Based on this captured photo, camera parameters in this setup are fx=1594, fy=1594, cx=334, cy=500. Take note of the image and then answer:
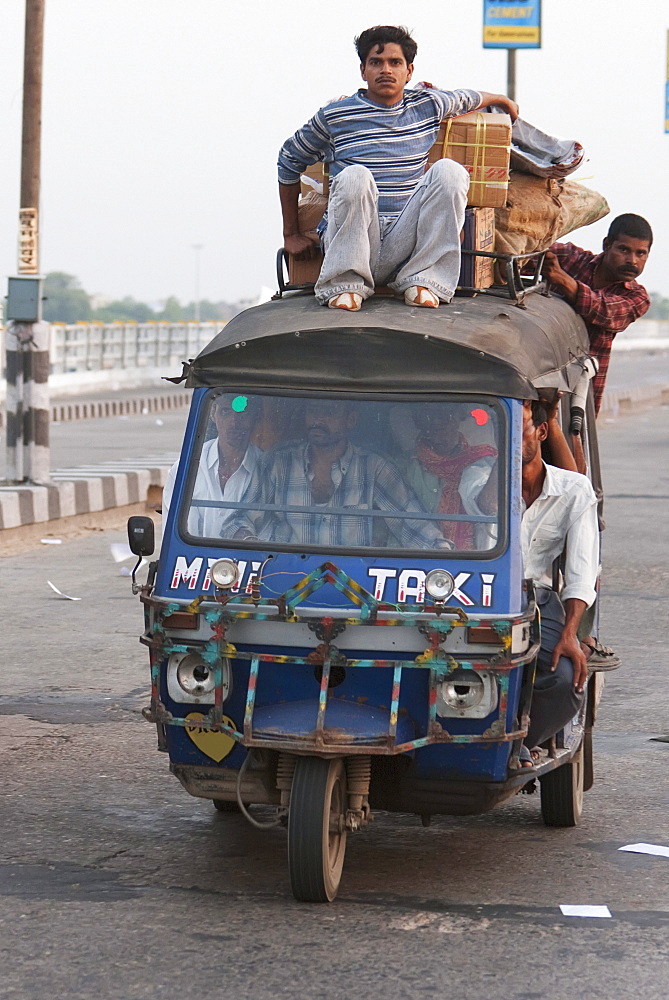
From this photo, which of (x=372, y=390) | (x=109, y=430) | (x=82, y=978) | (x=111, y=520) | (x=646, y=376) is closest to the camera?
(x=82, y=978)

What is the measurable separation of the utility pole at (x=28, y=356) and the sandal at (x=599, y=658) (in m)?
10.4

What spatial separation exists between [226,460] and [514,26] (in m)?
17.2

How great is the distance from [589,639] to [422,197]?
5.86 ft

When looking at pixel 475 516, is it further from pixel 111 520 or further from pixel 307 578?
pixel 111 520

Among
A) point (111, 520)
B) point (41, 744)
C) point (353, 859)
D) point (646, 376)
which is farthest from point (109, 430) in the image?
point (646, 376)

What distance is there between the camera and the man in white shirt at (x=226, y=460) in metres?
5.43

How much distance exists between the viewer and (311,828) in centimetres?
491

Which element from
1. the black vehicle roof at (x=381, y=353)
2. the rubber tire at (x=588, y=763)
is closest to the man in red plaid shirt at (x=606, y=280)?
the black vehicle roof at (x=381, y=353)

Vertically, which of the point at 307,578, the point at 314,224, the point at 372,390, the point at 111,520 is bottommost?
the point at 111,520

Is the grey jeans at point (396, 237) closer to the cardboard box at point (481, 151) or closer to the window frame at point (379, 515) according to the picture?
the window frame at point (379, 515)

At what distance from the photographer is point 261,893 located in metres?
5.17

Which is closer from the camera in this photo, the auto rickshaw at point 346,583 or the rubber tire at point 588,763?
the auto rickshaw at point 346,583

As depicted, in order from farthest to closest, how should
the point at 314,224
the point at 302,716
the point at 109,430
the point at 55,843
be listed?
1. the point at 109,430
2. the point at 314,224
3. the point at 55,843
4. the point at 302,716

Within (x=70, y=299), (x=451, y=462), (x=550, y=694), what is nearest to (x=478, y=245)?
(x=451, y=462)
